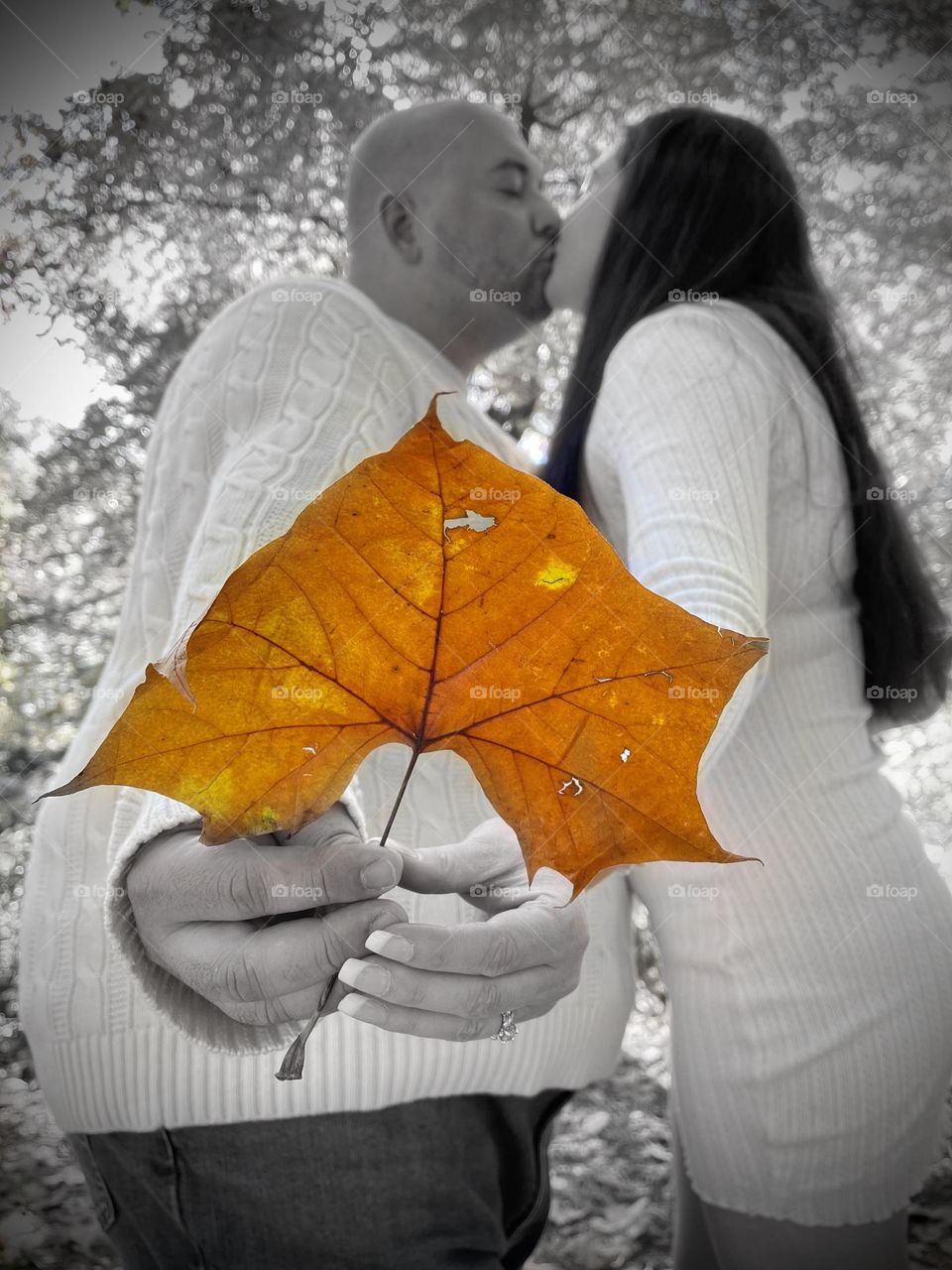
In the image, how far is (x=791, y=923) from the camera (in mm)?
376

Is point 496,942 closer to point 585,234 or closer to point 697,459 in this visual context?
point 697,459

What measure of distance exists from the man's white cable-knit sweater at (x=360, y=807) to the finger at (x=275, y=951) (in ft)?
0.30

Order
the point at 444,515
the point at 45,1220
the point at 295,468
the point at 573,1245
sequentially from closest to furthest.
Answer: the point at 444,515 < the point at 295,468 < the point at 45,1220 < the point at 573,1245

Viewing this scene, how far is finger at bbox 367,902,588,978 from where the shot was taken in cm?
21

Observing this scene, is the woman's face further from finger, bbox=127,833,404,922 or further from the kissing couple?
finger, bbox=127,833,404,922

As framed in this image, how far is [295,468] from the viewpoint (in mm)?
317

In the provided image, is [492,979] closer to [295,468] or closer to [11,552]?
[295,468]

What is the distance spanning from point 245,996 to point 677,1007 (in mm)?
258

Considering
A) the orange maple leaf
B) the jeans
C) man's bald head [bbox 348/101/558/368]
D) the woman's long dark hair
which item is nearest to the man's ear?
man's bald head [bbox 348/101/558/368]

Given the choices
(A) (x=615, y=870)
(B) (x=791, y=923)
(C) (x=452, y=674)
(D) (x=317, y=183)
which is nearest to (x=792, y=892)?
(B) (x=791, y=923)

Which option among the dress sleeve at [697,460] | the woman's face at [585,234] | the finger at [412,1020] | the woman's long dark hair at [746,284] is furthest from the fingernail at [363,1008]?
the woman's face at [585,234]

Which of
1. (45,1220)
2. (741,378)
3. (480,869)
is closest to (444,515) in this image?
(480,869)

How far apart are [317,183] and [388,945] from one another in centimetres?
50

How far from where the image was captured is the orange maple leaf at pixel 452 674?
0.19 metres
